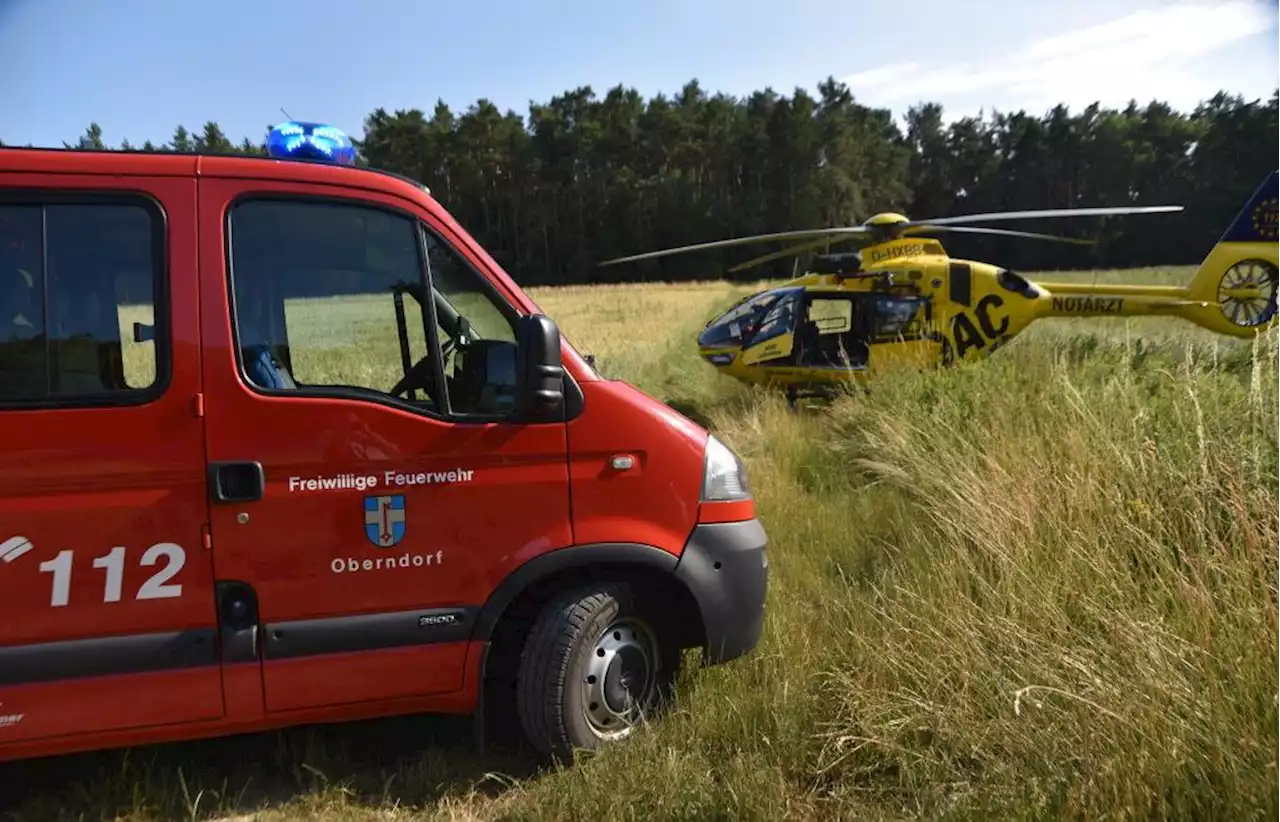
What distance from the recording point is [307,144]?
132 inches

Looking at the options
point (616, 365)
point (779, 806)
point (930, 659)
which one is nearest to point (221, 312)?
point (779, 806)

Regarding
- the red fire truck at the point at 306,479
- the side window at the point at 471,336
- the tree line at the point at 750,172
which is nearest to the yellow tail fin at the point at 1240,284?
the red fire truck at the point at 306,479

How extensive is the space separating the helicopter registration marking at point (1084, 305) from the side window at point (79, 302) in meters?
11.4

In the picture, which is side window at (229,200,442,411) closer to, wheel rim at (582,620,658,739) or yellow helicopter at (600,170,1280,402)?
wheel rim at (582,620,658,739)

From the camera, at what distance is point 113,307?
275cm

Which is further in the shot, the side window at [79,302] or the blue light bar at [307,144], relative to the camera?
the blue light bar at [307,144]

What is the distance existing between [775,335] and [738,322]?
67cm

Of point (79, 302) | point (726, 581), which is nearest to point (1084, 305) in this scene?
point (726, 581)

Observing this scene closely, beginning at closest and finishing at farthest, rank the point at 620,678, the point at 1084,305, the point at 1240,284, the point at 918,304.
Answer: the point at 620,678
the point at 918,304
the point at 1084,305
the point at 1240,284

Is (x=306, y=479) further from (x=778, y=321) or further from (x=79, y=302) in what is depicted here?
(x=778, y=321)

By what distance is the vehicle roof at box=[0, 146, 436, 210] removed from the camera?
2.63 metres

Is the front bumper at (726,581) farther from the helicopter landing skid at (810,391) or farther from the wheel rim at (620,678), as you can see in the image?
the helicopter landing skid at (810,391)

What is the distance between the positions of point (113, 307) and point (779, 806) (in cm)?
294

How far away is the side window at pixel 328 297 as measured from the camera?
2836mm
